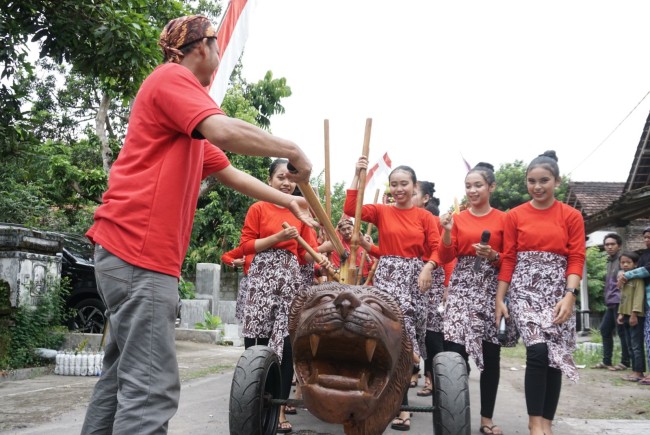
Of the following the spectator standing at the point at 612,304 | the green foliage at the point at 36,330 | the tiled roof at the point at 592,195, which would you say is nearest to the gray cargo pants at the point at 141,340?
the green foliage at the point at 36,330

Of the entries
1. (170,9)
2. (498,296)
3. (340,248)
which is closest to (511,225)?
(498,296)

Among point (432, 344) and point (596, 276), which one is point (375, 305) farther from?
point (596, 276)

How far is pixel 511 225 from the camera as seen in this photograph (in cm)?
443

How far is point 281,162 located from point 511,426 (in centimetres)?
288

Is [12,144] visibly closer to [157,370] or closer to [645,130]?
[157,370]

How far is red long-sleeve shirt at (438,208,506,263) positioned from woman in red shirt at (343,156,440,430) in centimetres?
20

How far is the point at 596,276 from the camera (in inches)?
887

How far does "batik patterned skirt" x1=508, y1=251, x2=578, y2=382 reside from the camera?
399 centimetres

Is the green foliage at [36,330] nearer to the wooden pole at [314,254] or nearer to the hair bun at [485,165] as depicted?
the wooden pole at [314,254]

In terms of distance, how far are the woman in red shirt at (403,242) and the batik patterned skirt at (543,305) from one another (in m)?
0.81

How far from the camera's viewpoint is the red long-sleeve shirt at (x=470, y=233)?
15.3ft

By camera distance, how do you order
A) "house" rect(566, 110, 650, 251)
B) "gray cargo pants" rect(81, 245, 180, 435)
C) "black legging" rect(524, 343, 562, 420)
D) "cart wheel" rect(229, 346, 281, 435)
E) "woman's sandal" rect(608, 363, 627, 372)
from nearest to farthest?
"gray cargo pants" rect(81, 245, 180, 435) → "cart wheel" rect(229, 346, 281, 435) → "black legging" rect(524, 343, 562, 420) → "woman's sandal" rect(608, 363, 627, 372) → "house" rect(566, 110, 650, 251)

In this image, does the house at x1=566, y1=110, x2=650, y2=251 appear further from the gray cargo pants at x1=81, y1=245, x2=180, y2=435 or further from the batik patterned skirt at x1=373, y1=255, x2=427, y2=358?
the gray cargo pants at x1=81, y1=245, x2=180, y2=435

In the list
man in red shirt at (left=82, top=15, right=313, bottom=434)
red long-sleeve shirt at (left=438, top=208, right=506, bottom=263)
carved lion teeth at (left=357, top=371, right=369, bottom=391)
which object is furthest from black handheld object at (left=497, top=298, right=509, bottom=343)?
man in red shirt at (left=82, top=15, right=313, bottom=434)
